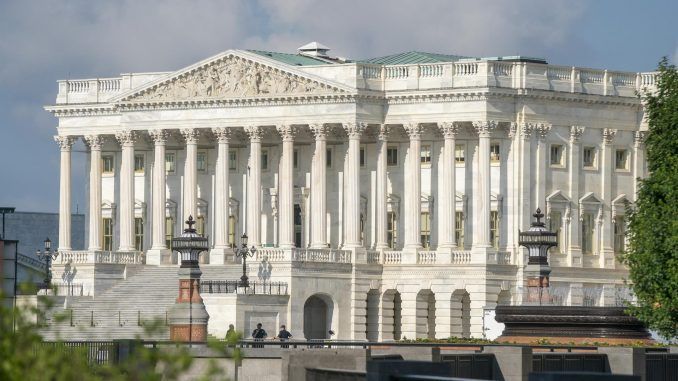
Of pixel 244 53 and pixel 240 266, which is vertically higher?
pixel 244 53

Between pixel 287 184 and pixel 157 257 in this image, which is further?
pixel 157 257

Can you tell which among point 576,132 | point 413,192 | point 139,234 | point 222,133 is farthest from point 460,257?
point 139,234

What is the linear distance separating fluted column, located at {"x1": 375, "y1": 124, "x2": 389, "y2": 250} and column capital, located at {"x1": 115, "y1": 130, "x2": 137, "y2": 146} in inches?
594

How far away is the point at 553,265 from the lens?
125062 mm

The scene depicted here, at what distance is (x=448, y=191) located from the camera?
126 meters

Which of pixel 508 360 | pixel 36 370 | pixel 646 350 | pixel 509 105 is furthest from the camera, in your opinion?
pixel 509 105

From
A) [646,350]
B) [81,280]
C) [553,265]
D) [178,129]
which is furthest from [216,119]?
[646,350]

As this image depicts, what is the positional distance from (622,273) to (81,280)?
101 feet

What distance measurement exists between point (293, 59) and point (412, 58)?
7027mm

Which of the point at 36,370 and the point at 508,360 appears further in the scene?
the point at 508,360

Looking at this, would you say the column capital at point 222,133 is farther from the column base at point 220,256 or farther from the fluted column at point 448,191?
the fluted column at point 448,191

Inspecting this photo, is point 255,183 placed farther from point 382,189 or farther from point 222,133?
point 382,189

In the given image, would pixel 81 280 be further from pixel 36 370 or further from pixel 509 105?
pixel 36 370

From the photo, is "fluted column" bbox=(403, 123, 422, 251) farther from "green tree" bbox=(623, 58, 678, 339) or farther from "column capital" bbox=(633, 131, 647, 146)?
"green tree" bbox=(623, 58, 678, 339)
